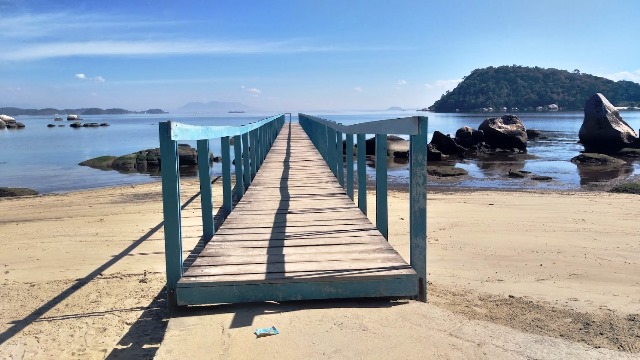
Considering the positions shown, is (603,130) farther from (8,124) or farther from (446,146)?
(8,124)

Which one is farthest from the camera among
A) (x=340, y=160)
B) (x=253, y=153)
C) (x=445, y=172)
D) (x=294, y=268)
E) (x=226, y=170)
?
(x=445, y=172)

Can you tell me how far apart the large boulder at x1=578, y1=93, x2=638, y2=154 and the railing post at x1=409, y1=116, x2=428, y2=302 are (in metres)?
28.2

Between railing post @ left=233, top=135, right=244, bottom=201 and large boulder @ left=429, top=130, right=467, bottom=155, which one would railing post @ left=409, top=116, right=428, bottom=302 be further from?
large boulder @ left=429, top=130, right=467, bottom=155

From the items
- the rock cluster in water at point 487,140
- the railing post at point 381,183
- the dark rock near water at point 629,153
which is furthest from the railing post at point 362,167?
the dark rock near water at point 629,153

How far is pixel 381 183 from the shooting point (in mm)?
4688

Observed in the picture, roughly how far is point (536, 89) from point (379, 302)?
167367 millimetres

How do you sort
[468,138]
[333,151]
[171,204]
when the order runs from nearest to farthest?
[171,204] → [333,151] → [468,138]

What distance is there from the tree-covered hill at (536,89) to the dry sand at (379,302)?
156674mm

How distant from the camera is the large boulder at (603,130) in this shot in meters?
28.1

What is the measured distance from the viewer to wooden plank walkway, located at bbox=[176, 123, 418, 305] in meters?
3.24

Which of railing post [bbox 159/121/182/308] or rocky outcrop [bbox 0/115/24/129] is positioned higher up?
rocky outcrop [bbox 0/115/24/129]

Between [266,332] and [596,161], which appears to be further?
[596,161]

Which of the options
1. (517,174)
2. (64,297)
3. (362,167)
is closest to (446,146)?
(517,174)

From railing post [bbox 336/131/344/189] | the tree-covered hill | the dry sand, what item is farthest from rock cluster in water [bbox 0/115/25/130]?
the tree-covered hill
